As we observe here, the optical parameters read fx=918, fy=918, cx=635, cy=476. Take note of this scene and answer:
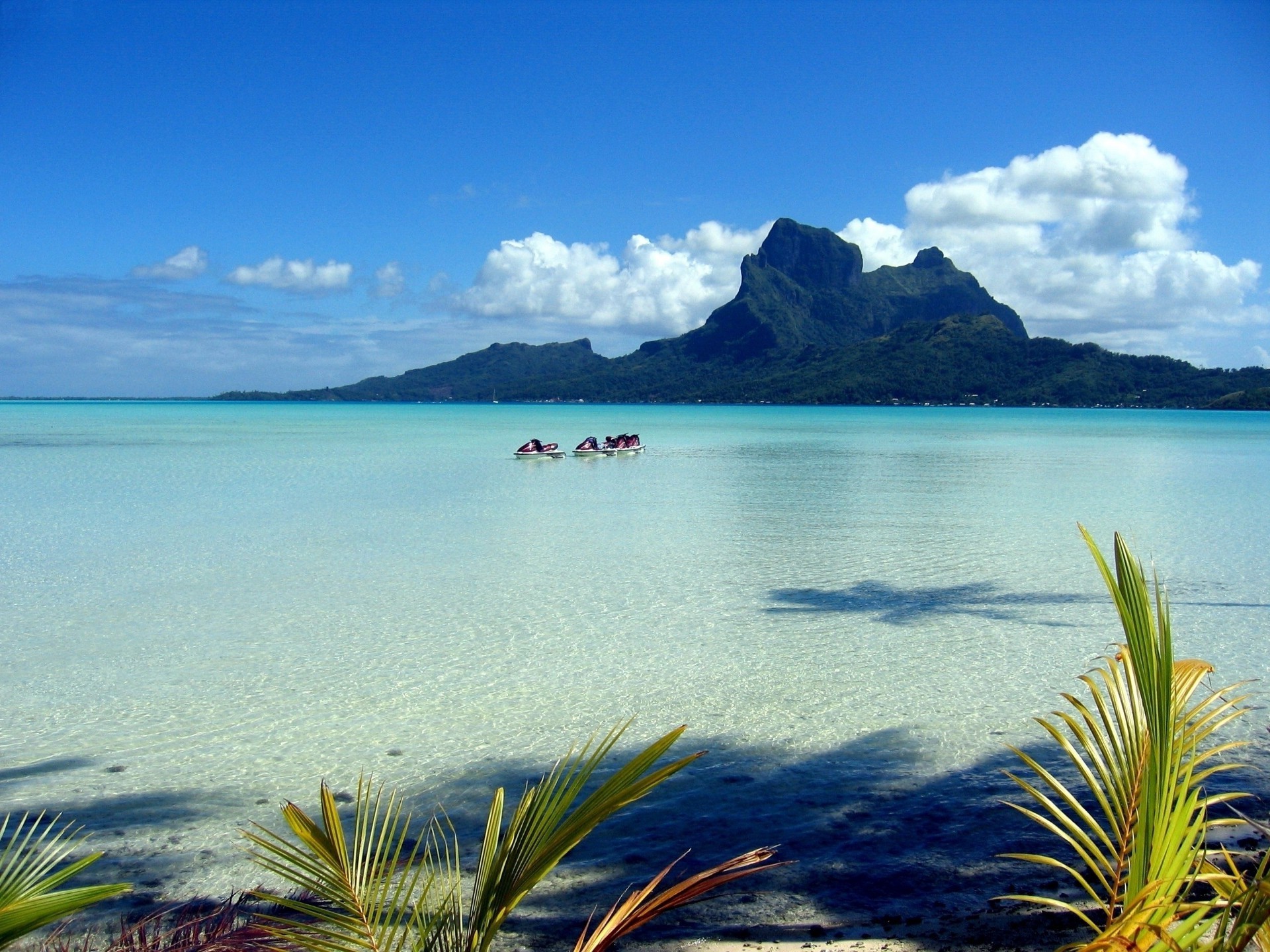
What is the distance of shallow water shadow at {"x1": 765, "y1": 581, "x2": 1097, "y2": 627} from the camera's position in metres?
9.27

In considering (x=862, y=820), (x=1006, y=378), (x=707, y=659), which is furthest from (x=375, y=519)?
(x=1006, y=378)

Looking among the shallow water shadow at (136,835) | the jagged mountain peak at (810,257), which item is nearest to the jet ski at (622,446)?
the shallow water shadow at (136,835)

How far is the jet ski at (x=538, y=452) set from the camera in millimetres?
31500

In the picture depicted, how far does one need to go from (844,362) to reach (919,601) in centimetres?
14417

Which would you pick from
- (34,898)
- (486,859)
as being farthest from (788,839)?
(34,898)

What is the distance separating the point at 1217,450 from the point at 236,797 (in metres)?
45.8

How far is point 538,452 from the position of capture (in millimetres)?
31750

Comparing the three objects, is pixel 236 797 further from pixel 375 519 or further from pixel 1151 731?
pixel 375 519

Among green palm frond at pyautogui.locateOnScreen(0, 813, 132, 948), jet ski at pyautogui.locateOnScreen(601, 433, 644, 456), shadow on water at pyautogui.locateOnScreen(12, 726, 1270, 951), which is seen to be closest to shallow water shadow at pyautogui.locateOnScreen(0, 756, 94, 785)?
shadow on water at pyautogui.locateOnScreen(12, 726, 1270, 951)

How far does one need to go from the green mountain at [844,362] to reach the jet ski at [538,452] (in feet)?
354

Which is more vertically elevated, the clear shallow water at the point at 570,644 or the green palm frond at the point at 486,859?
the green palm frond at the point at 486,859

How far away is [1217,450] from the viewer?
41.0m

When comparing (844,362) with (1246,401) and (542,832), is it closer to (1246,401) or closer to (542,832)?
(1246,401)

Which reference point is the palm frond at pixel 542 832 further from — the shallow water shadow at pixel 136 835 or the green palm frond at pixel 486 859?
the shallow water shadow at pixel 136 835
